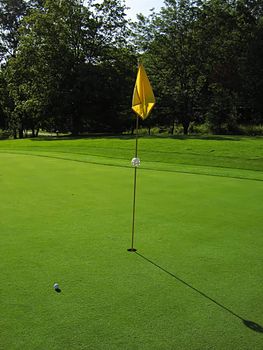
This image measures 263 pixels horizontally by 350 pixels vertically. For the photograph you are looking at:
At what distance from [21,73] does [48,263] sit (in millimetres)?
31629

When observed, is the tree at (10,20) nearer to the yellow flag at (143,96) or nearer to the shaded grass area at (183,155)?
the shaded grass area at (183,155)

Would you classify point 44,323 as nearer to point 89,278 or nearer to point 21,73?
point 89,278

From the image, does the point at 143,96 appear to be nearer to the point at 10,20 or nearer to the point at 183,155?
the point at 183,155

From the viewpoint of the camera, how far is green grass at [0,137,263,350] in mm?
2891

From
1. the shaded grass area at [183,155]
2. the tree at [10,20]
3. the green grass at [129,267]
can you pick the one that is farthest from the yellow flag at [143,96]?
the tree at [10,20]

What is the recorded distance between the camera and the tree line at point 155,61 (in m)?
32.1

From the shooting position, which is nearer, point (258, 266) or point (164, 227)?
point (258, 266)

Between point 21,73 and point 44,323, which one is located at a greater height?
point 21,73

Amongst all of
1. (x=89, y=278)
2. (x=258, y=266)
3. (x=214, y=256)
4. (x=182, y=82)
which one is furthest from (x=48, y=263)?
(x=182, y=82)

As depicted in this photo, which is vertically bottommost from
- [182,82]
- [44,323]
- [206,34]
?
[44,323]

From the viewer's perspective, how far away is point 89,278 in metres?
3.83

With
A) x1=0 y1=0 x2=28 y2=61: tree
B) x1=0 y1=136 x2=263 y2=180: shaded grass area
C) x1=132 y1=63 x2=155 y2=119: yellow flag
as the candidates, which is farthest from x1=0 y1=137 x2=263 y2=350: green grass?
x1=0 y1=0 x2=28 y2=61: tree

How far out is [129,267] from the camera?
4129 millimetres

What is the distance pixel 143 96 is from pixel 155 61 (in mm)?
30947
